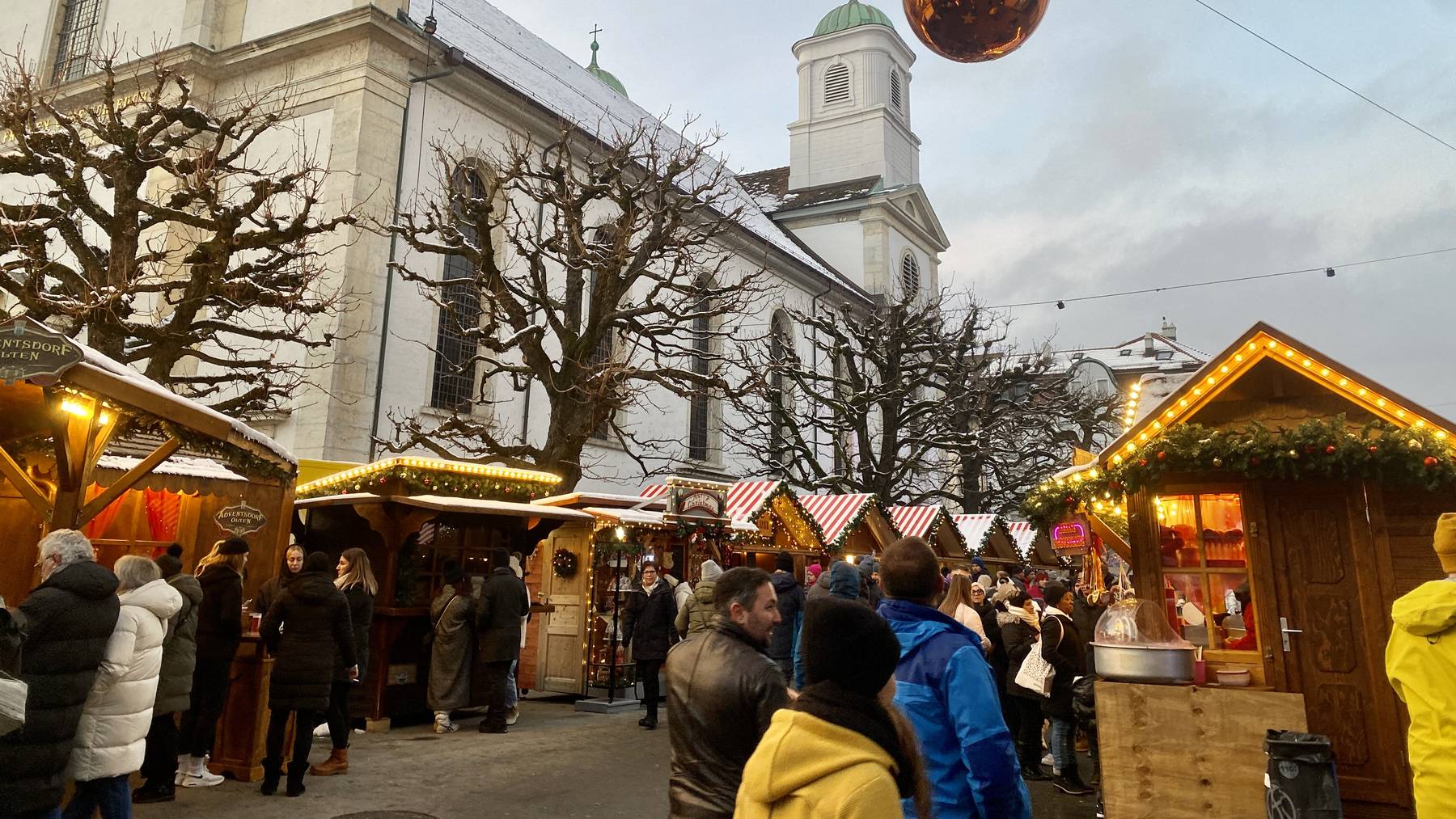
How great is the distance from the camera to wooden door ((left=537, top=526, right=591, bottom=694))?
517 inches

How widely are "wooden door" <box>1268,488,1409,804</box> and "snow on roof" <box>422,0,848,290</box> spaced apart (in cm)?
1580

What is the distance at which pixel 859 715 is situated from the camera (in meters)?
1.93

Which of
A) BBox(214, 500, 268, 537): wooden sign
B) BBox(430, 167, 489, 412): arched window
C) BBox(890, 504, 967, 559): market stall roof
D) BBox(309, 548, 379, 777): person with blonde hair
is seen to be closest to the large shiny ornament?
BBox(309, 548, 379, 777): person with blonde hair

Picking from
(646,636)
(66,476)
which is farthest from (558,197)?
(66,476)

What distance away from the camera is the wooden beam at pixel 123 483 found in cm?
637

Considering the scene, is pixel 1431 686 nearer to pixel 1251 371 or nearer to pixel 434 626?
pixel 1251 371

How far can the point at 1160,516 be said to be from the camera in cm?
808

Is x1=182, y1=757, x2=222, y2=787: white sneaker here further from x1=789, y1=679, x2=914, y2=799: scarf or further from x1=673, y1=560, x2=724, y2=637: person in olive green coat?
x1=789, y1=679, x2=914, y2=799: scarf

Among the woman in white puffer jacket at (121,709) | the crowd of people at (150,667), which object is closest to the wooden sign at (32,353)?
the crowd of people at (150,667)

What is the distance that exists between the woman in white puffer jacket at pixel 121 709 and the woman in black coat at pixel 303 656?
1.75 metres

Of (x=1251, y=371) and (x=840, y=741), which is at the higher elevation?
(x=1251, y=371)

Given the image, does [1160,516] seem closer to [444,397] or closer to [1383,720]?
[1383,720]

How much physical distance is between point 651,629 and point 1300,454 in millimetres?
7307

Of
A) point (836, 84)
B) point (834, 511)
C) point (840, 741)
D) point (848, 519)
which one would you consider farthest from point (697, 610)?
point (836, 84)
